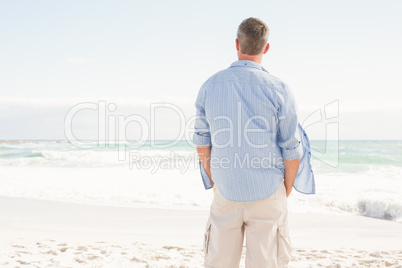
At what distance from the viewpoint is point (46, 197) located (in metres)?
7.06

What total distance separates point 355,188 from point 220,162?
26.3 ft

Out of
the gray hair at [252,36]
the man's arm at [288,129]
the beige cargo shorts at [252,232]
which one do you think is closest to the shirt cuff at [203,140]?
the beige cargo shorts at [252,232]

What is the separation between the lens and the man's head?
Result: 1.69 metres

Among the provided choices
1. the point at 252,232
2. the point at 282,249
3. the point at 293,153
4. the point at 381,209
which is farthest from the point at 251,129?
the point at 381,209

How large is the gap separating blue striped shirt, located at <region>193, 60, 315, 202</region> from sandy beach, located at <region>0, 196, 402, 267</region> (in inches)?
72.6

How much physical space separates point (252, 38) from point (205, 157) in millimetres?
640

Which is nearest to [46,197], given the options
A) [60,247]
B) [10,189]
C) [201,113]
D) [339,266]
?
[10,189]

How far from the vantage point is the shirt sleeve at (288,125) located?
1.64 metres

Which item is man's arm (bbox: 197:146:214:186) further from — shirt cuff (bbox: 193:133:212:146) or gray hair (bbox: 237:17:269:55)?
gray hair (bbox: 237:17:269:55)

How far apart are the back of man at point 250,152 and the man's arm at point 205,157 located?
0.03 metres

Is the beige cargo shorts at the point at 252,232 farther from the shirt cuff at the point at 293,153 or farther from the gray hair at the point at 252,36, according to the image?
the gray hair at the point at 252,36

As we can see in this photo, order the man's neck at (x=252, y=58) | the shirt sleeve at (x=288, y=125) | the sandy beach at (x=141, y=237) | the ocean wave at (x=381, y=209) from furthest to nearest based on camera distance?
the ocean wave at (x=381, y=209)
the sandy beach at (x=141, y=237)
the man's neck at (x=252, y=58)
the shirt sleeve at (x=288, y=125)

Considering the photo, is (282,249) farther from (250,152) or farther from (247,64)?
(247,64)

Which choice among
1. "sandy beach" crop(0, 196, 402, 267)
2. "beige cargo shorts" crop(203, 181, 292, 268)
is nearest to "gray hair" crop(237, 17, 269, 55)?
"beige cargo shorts" crop(203, 181, 292, 268)
